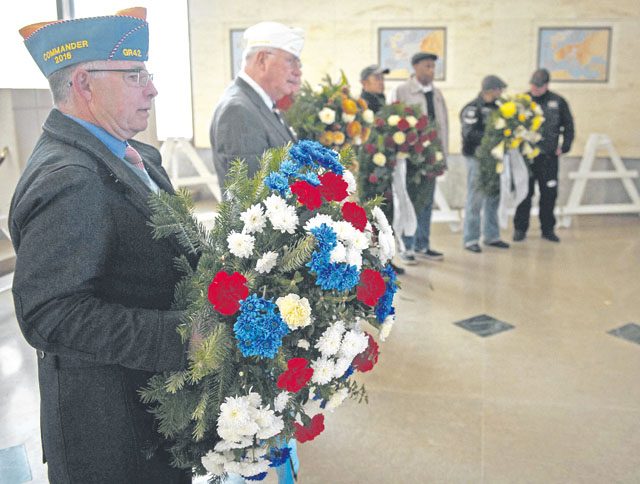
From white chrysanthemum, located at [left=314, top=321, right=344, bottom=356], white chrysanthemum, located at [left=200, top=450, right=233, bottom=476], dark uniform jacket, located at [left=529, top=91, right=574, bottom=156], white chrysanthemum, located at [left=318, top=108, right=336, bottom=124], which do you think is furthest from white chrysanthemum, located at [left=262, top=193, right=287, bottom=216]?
dark uniform jacket, located at [left=529, top=91, right=574, bottom=156]

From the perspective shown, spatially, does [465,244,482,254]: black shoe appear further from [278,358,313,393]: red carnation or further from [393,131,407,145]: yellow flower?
[278,358,313,393]: red carnation

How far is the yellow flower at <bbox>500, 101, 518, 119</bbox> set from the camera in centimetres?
576

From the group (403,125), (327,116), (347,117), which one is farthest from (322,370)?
(403,125)

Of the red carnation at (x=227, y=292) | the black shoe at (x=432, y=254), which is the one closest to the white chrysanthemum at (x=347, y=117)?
the black shoe at (x=432, y=254)

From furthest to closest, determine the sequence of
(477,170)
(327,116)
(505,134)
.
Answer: (477,170), (505,134), (327,116)

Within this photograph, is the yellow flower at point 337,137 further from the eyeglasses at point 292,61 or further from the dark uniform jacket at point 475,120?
the dark uniform jacket at point 475,120

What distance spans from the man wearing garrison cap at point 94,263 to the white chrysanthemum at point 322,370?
0.27 m

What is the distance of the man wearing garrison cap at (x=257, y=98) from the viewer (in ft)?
7.97

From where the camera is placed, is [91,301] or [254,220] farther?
[254,220]

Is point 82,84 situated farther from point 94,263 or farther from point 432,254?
point 432,254

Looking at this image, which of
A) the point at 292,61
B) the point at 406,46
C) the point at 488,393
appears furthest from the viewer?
the point at 406,46

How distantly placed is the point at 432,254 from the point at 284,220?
183 inches

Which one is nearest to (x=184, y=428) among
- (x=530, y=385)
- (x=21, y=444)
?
(x=21, y=444)

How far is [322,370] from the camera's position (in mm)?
1299
